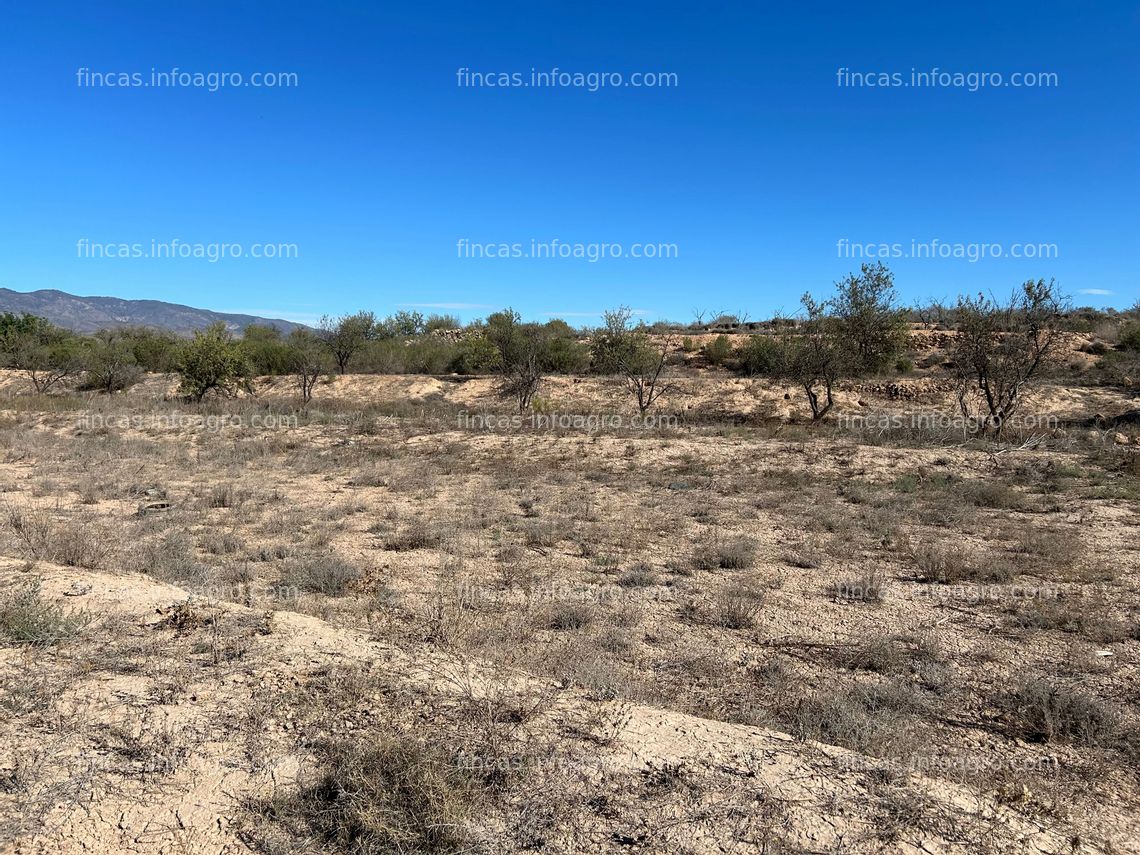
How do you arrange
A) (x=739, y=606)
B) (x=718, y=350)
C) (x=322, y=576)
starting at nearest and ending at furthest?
1. (x=739, y=606)
2. (x=322, y=576)
3. (x=718, y=350)

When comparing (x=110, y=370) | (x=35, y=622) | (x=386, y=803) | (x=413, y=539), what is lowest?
(x=413, y=539)

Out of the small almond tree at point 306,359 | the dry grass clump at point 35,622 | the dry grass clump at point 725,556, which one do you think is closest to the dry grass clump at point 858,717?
the dry grass clump at point 725,556

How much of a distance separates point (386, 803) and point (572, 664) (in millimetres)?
2206

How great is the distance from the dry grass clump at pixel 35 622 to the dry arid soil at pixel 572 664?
0.08 feet

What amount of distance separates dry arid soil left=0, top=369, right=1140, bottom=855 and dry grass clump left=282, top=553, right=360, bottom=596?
1.6 inches

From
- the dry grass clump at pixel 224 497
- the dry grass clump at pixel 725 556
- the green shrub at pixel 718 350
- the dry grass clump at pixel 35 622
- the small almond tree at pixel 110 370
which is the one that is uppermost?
the green shrub at pixel 718 350

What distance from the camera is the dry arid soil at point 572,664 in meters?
2.94

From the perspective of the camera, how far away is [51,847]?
266 cm

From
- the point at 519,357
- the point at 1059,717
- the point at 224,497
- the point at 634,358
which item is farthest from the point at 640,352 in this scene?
the point at 1059,717

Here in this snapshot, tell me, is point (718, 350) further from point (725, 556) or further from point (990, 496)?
point (725, 556)

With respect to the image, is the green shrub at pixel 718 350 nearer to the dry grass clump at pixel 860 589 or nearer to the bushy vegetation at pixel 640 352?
the bushy vegetation at pixel 640 352

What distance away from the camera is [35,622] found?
4578 millimetres

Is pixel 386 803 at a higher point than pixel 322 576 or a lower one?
higher

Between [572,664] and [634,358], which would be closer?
[572,664]
